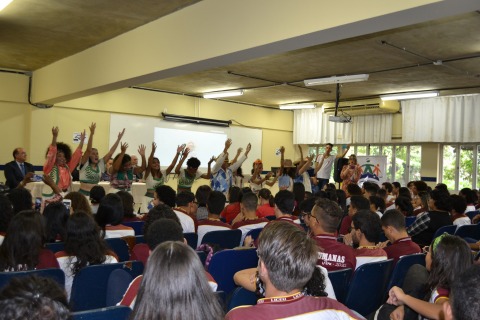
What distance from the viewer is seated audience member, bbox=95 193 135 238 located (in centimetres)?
396

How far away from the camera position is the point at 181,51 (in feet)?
19.9

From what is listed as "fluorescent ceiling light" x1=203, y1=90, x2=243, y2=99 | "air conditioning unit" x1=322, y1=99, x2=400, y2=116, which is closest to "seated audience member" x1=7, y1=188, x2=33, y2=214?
"fluorescent ceiling light" x1=203, y1=90, x2=243, y2=99

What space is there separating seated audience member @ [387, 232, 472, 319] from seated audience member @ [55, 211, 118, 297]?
1.78 meters

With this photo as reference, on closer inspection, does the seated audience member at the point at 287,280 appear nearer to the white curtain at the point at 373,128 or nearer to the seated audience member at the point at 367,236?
the seated audience member at the point at 367,236

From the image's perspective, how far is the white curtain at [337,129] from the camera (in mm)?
13016

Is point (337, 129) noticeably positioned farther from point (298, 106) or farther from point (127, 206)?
point (127, 206)

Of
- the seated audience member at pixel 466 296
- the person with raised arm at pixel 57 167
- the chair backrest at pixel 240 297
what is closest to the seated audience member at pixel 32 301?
the seated audience member at pixel 466 296

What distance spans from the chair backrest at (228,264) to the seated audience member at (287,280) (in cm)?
137

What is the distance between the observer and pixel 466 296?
1259 millimetres

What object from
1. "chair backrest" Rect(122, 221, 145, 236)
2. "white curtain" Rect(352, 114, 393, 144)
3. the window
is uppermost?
"white curtain" Rect(352, 114, 393, 144)

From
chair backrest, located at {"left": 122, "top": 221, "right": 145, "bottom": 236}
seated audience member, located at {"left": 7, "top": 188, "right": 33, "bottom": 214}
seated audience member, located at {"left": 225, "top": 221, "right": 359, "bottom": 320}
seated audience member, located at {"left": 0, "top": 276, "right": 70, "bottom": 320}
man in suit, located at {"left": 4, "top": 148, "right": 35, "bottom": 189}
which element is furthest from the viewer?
man in suit, located at {"left": 4, "top": 148, "right": 35, "bottom": 189}

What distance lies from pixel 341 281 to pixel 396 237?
1.02m

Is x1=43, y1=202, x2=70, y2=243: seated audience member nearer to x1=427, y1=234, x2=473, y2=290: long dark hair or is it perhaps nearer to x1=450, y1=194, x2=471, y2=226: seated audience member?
x1=427, y1=234, x2=473, y2=290: long dark hair

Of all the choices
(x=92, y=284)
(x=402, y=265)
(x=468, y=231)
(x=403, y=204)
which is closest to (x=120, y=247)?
(x=92, y=284)
